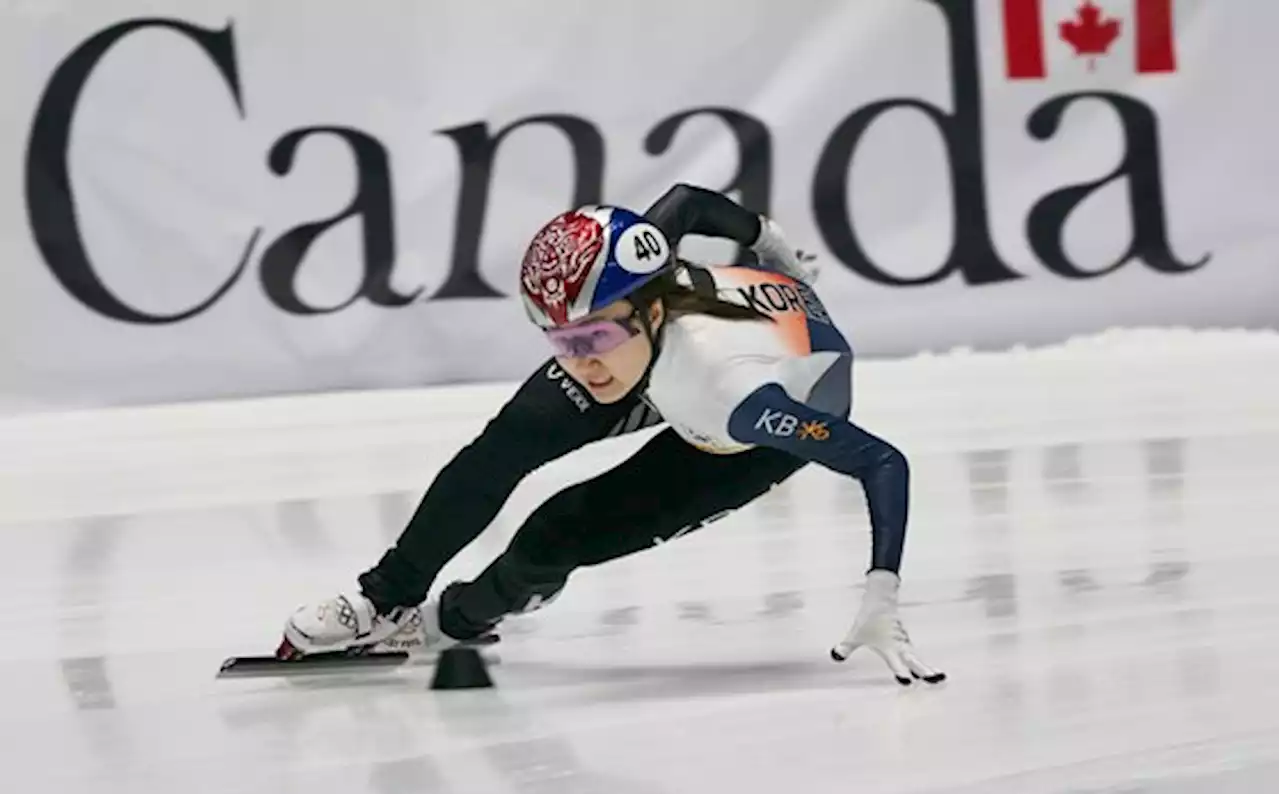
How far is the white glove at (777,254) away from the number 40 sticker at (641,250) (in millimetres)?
456

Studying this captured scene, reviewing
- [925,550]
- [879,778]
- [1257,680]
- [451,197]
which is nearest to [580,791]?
[879,778]

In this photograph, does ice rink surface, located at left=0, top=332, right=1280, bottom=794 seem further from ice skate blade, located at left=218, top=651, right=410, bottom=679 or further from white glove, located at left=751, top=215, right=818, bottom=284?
white glove, located at left=751, top=215, right=818, bottom=284

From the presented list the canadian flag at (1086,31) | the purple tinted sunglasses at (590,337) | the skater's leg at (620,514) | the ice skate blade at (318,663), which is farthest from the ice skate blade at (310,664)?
the canadian flag at (1086,31)

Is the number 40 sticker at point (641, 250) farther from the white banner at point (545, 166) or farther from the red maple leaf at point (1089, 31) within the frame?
the red maple leaf at point (1089, 31)

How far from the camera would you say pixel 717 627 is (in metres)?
2.70

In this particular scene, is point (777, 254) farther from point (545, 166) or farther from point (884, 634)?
point (545, 166)

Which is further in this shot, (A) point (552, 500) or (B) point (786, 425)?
(A) point (552, 500)

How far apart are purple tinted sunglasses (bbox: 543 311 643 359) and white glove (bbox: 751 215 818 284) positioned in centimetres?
53

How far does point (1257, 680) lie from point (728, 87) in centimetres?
405

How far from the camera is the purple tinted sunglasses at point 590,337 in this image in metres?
2.26

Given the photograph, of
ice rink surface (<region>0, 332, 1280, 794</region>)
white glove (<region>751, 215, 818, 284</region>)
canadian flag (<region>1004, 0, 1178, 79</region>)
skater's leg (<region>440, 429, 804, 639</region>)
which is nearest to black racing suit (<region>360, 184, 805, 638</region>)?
skater's leg (<region>440, 429, 804, 639</region>)

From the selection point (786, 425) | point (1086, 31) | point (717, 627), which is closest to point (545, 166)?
point (1086, 31)

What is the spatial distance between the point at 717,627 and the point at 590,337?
0.63 meters

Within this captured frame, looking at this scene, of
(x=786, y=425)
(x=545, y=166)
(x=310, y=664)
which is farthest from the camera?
(x=545, y=166)
